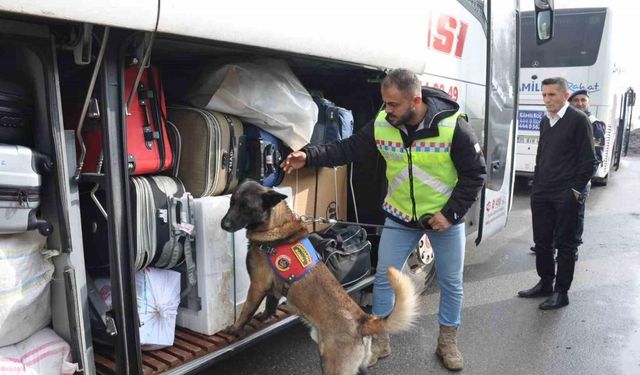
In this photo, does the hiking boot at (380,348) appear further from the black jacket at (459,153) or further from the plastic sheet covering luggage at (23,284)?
the plastic sheet covering luggage at (23,284)

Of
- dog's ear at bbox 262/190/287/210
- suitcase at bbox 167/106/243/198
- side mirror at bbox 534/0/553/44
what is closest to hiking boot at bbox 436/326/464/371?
dog's ear at bbox 262/190/287/210

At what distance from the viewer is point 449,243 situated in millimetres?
3088

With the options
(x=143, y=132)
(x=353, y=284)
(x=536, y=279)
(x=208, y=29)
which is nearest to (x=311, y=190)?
(x=353, y=284)

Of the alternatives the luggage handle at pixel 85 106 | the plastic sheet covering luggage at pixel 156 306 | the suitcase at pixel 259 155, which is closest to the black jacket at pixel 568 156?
the suitcase at pixel 259 155

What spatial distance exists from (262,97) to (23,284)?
159cm

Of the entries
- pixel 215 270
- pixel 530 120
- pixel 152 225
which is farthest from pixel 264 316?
pixel 530 120

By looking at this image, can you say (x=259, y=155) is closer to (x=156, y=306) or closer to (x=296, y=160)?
(x=296, y=160)

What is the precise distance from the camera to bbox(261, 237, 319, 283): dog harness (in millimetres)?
2709

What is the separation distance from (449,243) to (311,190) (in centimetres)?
103

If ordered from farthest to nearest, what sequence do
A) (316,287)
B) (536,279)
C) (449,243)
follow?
(536,279)
(449,243)
(316,287)

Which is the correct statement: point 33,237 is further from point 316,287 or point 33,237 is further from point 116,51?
point 316,287

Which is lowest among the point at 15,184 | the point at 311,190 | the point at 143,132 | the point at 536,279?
the point at 536,279

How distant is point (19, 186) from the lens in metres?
1.85

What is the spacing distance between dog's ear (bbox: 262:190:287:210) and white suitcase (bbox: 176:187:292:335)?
23 cm
